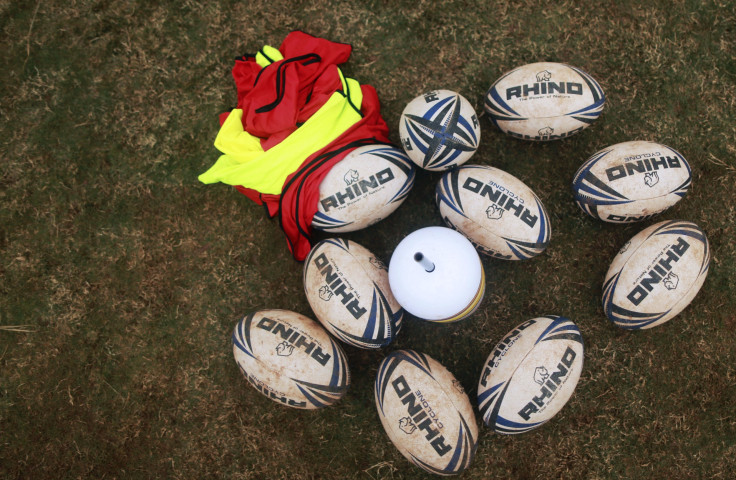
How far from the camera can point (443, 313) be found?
2.19 metres

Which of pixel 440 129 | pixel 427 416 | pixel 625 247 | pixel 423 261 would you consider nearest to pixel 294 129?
pixel 440 129

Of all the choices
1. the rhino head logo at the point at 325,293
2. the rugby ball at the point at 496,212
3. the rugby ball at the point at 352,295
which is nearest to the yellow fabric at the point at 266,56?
the rugby ball at the point at 352,295

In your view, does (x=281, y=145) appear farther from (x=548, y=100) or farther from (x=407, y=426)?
(x=407, y=426)

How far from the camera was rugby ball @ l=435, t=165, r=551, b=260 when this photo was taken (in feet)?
7.84

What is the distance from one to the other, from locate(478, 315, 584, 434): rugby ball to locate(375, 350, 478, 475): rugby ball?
18 centimetres

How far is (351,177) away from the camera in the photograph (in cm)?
251

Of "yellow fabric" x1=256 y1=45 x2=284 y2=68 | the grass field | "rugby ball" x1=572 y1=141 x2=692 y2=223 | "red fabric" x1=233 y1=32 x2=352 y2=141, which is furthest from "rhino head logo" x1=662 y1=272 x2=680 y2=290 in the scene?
"yellow fabric" x1=256 y1=45 x2=284 y2=68

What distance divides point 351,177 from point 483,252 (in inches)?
33.1

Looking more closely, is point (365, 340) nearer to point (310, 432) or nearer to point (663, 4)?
point (310, 432)

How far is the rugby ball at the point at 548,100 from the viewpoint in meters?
2.49

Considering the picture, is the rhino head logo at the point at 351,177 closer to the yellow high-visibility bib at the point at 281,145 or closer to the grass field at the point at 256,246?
the yellow high-visibility bib at the point at 281,145

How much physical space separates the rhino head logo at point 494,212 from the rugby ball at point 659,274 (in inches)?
29.7

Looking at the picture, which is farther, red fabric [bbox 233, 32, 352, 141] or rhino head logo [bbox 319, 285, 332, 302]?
red fabric [bbox 233, 32, 352, 141]

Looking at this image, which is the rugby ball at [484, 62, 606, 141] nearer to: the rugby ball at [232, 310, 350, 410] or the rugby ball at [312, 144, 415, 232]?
the rugby ball at [312, 144, 415, 232]
